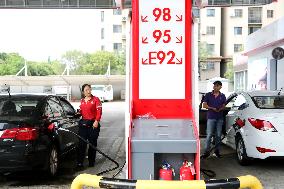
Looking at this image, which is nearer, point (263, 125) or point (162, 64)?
point (162, 64)

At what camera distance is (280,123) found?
8.38 m

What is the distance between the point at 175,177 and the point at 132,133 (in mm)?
701

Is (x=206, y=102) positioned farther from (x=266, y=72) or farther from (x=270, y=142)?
(x=266, y=72)

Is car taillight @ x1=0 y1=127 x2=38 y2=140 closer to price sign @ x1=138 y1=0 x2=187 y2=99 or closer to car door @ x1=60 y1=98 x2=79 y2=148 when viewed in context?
car door @ x1=60 y1=98 x2=79 y2=148

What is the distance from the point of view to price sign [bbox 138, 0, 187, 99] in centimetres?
627

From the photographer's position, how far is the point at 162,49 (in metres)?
6.25

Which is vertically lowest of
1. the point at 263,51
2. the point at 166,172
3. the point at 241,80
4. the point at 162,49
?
the point at 166,172

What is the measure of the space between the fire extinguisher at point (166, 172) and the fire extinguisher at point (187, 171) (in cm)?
12

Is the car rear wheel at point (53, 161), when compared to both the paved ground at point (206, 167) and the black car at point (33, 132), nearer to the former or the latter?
the black car at point (33, 132)

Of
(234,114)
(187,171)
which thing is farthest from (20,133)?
(234,114)

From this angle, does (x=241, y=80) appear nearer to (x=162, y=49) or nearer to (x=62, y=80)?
(x=162, y=49)

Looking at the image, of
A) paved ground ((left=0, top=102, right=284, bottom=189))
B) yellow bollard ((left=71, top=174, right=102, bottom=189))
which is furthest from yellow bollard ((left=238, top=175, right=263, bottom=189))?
paved ground ((left=0, top=102, right=284, bottom=189))

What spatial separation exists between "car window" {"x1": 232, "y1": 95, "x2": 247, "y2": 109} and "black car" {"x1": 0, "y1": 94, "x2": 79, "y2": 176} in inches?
133

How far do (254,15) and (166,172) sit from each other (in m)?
71.6
